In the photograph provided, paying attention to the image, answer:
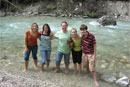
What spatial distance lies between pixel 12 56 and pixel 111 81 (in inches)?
150

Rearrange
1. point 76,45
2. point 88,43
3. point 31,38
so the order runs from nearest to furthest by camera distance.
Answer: point 88,43 < point 76,45 < point 31,38

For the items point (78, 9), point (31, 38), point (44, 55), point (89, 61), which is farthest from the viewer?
point (78, 9)

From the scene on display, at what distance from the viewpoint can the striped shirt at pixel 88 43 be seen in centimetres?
382

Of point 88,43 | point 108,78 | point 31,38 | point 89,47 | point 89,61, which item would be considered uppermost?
point 31,38

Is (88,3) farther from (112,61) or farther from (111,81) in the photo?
(111,81)

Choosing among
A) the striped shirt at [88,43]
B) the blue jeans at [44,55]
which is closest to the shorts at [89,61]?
the striped shirt at [88,43]

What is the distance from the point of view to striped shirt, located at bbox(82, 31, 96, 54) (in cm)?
382

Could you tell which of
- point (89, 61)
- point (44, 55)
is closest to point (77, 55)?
point (89, 61)

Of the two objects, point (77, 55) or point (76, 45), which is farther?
point (77, 55)

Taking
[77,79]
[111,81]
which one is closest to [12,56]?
[77,79]

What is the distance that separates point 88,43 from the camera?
12.7 feet

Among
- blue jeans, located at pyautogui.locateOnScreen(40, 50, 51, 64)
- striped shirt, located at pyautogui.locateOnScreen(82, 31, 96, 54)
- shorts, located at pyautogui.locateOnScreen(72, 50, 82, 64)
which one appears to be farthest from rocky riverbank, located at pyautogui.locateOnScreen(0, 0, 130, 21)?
striped shirt, located at pyautogui.locateOnScreen(82, 31, 96, 54)

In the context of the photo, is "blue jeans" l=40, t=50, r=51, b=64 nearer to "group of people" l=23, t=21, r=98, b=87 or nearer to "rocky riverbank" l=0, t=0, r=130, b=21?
"group of people" l=23, t=21, r=98, b=87

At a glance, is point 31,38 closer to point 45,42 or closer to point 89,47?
point 45,42
